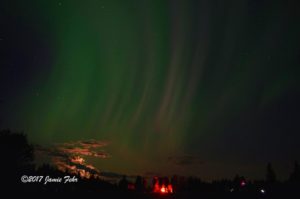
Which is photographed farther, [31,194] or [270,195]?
[270,195]

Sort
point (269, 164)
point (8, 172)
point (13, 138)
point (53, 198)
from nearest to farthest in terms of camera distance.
A: 1. point (53, 198)
2. point (8, 172)
3. point (13, 138)
4. point (269, 164)

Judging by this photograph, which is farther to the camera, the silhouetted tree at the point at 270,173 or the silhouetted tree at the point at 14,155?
the silhouetted tree at the point at 270,173

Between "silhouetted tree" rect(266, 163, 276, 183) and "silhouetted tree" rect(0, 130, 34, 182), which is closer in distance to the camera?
"silhouetted tree" rect(0, 130, 34, 182)

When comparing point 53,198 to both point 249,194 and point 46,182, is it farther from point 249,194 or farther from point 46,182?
point 249,194

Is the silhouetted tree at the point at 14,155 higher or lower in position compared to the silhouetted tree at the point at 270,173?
lower

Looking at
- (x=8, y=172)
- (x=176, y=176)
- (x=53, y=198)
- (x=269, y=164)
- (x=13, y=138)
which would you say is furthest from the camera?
(x=176, y=176)

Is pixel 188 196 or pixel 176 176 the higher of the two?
pixel 176 176

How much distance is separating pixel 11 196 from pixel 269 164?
110 metres

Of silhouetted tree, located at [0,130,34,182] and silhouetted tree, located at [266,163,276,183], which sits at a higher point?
silhouetted tree, located at [266,163,276,183]

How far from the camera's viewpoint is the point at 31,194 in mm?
40406

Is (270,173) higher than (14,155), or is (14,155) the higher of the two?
(270,173)

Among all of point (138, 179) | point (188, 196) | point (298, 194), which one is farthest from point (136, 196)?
point (138, 179)

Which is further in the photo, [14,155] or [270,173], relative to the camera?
[270,173]

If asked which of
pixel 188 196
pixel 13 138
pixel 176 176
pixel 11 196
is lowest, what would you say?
pixel 11 196
